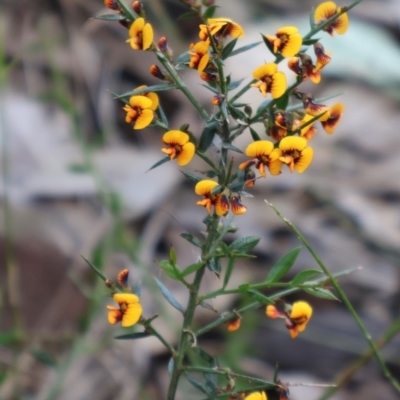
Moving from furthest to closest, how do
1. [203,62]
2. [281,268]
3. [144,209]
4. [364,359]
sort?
[144,209], [364,359], [281,268], [203,62]

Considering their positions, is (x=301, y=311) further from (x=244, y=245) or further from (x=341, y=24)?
(x=341, y=24)

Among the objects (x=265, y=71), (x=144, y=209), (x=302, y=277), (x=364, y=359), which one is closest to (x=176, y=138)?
(x=265, y=71)

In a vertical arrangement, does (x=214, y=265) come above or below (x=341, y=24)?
below

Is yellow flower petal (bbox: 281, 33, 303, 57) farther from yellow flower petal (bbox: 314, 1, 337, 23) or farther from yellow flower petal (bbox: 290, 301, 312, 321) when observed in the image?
yellow flower petal (bbox: 290, 301, 312, 321)

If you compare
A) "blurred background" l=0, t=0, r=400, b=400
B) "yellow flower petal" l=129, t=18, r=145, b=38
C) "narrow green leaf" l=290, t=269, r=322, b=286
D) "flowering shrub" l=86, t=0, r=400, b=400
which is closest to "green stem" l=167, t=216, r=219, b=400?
"flowering shrub" l=86, t=0, r=400, b=400

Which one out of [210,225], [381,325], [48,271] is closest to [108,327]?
[48,271]

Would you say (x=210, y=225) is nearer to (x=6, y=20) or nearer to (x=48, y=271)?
(x=48, y=271)

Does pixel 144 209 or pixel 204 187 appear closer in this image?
pixel 204 187
